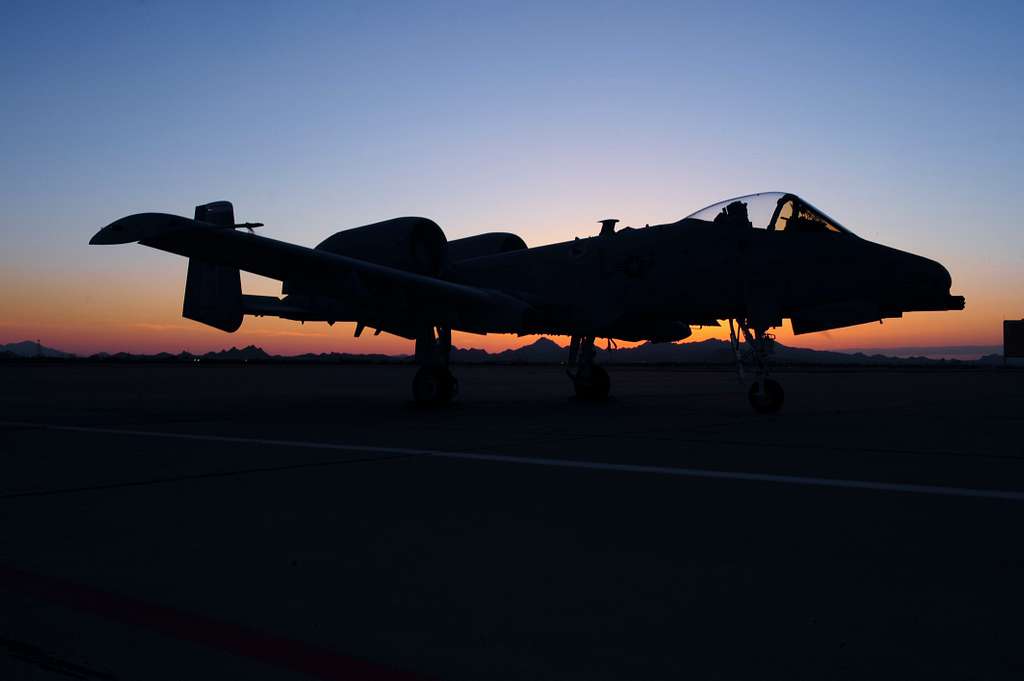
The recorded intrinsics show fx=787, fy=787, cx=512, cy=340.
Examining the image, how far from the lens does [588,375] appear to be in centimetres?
1510

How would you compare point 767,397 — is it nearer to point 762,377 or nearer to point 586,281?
point 762,377

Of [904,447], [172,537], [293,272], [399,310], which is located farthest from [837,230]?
[172,537]

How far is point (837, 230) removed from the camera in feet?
37.7

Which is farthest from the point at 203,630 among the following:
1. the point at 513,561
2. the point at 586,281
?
the point at 586,281

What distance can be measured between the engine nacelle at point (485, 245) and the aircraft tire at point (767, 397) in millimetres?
7635

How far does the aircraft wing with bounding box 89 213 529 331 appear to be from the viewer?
10461mm

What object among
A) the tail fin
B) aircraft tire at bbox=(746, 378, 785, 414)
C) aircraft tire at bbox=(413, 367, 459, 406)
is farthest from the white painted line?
aircraft tire at bbox=(746, 378, 785, 414)

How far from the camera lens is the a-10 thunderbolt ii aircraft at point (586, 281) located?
11.0 metres

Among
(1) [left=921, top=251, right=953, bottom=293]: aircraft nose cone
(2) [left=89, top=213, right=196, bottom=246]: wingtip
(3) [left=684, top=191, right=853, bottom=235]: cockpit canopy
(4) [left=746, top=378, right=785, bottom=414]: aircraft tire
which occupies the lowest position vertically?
(4) [left=746, top=378, right=785, bottom=414]: aircraft tire

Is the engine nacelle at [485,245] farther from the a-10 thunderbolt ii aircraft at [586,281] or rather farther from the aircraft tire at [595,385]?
the aircraft tire at [595,385]

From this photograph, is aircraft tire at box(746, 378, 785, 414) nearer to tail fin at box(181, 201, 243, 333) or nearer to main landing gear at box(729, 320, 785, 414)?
main landing gear at box(729, 320, 785, 414)

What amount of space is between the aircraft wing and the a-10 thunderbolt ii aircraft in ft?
0.08

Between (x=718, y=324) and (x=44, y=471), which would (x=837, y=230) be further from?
(x=44, y=471)

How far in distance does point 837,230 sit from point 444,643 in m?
10.6
